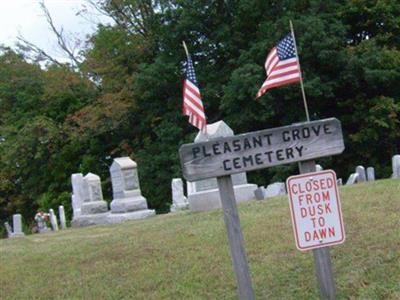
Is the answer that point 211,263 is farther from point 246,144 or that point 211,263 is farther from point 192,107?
point 192,107

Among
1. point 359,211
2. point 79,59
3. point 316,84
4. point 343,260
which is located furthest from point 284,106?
point 343,260

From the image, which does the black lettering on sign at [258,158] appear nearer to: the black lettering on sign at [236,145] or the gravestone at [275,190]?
Answer: the black lettering on sign at [236,145]

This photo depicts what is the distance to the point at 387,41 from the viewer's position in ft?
85.8

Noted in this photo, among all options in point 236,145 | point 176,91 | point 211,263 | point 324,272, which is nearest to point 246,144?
point 236,145

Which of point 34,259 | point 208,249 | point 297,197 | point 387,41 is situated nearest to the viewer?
point 297,197

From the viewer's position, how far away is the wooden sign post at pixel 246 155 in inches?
199

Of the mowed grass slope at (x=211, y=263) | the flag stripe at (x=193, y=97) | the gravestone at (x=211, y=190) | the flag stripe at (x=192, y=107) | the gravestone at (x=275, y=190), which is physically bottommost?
the mowed grass slope at (x=211, y=263)

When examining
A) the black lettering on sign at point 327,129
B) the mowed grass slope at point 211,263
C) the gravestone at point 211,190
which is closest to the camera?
the black lettering on sign at point 327,129

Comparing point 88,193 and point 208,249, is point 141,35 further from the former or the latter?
point 208,249

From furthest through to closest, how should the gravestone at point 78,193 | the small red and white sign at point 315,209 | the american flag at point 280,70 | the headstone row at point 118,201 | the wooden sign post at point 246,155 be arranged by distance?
the gravestone at point 78,193 < the headstone row at point 118,201 < the american flag at point 280,70 < the wooden sign post at point 246,155 < the small red and white sign at point 315,209

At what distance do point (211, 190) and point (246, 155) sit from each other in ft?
27.5

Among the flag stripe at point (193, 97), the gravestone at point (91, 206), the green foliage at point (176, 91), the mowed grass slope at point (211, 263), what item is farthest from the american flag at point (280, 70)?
the green foliage at point (176, 91)

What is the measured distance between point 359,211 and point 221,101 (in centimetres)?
Result: 1697

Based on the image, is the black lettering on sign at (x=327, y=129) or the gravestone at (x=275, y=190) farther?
the gravestone at (x=275, y=190)
